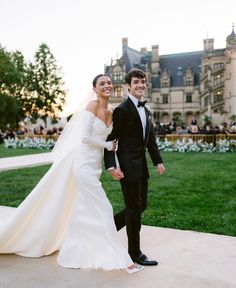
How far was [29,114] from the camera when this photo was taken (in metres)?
52.6

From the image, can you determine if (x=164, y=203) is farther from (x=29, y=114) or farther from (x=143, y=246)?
(x=29, y=114)

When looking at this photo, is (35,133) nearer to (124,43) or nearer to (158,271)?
(158,271)

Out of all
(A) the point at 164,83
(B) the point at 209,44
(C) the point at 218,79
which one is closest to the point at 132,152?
(C) the point at 218,79

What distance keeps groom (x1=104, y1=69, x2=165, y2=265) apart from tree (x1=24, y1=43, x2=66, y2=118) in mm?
48960

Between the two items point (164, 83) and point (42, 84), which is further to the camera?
point (164, 83)

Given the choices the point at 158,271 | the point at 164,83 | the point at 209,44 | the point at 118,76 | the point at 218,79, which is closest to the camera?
the point at 158,271

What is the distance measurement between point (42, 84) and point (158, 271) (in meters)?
50.6

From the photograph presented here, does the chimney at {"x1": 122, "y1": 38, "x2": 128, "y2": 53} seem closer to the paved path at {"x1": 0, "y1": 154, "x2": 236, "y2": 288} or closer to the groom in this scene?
the paved path at {"x1": 0, "y1": 154, "x2": 236, "y2": 288}

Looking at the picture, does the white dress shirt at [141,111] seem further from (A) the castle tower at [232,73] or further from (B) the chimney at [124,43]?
(B) the chimney at [124,43]

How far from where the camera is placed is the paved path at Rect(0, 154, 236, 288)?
3.70m

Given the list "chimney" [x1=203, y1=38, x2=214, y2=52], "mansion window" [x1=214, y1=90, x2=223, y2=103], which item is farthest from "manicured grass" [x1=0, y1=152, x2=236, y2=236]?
"chimney" [x1=203, y1=38, x2=214, y2=52]

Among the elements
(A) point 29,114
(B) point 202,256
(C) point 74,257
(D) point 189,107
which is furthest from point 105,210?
(D) point 189,107

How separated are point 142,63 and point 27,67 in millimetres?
31764

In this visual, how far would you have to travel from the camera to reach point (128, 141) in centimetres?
412
